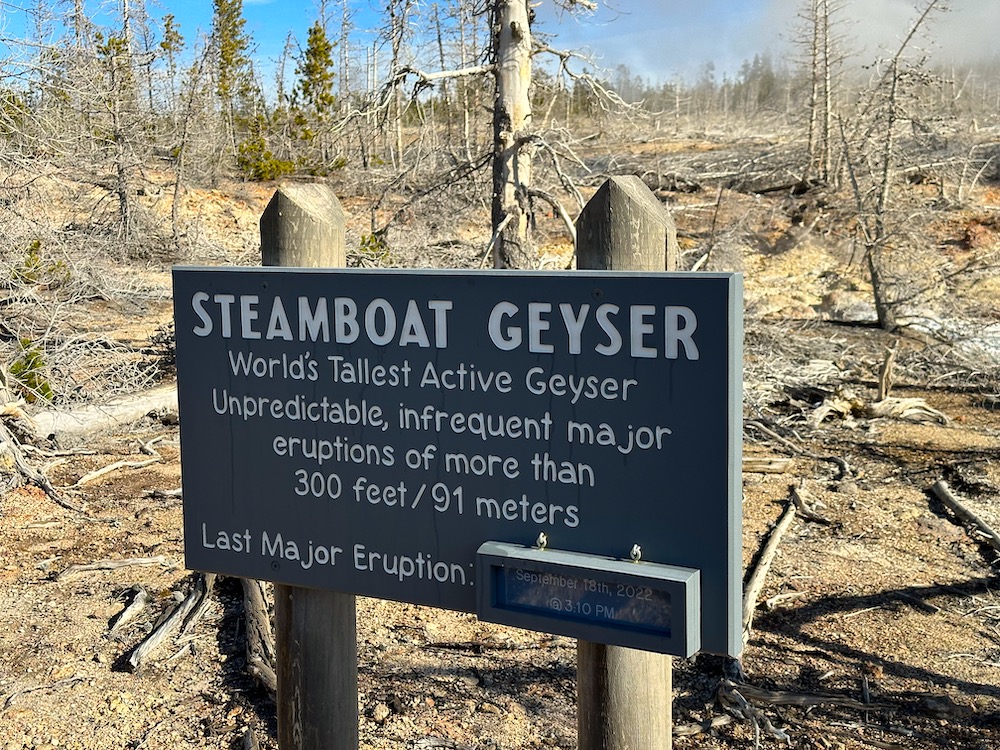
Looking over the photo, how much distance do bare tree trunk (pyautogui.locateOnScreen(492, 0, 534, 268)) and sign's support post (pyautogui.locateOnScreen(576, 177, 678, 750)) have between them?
7.03 m

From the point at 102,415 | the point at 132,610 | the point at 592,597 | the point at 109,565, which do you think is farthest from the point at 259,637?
the point at 102,415

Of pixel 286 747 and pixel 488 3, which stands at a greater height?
pixel 488 3

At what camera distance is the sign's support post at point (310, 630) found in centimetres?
235

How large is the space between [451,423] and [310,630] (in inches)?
26.4

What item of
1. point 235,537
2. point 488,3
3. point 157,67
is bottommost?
point 235,537

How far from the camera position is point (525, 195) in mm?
9375

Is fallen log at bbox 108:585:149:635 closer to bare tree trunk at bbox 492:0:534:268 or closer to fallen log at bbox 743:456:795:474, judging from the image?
fallen log at bbox 743:456:795:474

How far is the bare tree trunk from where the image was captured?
910 cm

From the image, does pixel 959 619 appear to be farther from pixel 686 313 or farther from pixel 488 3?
pixel 488 3

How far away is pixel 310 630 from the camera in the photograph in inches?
92.6

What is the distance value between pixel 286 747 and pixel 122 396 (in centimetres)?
707

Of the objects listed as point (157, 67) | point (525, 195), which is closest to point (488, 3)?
point (525, 195)

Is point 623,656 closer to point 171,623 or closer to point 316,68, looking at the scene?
point 171,623

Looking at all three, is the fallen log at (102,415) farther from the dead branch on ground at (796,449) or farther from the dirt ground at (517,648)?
the dead branch on ground at (796,449)
